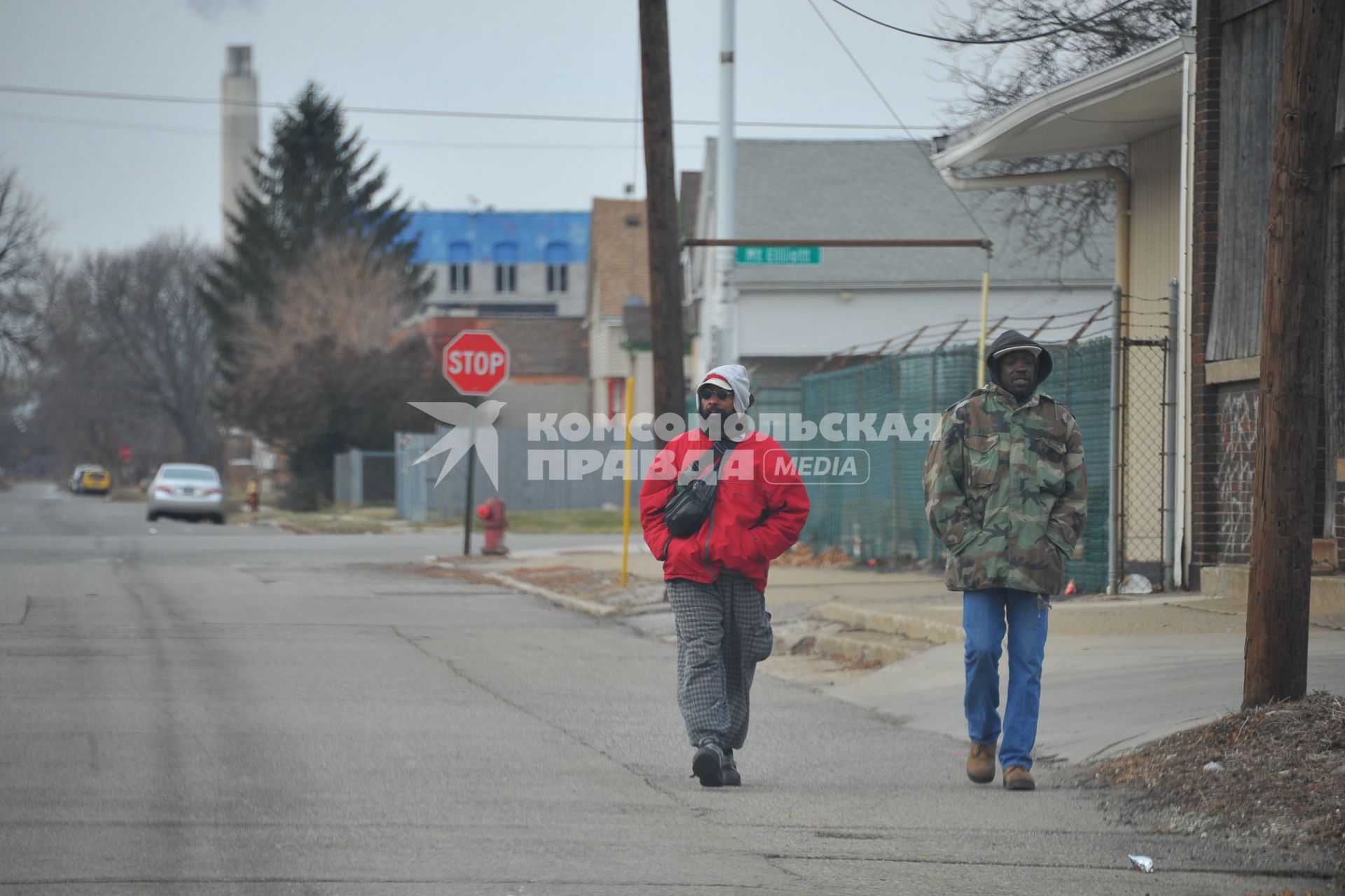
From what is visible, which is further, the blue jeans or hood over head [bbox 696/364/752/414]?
hood over head [bbox 696/364/752/414]

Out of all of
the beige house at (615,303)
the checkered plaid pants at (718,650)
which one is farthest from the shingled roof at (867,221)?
the checkered plaid pants at (718,650)

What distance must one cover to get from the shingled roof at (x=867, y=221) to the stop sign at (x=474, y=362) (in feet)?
48.1

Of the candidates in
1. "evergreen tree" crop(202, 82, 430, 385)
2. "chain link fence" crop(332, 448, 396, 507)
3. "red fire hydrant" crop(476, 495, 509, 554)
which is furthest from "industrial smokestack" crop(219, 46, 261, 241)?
"red fire hydrant" crop(476, 495, 509, 554)

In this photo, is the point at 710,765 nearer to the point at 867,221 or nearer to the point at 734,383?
the point at 734,383

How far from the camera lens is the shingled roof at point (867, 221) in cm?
3472

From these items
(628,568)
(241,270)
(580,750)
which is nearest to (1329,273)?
(580,750)

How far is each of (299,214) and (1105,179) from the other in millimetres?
51269

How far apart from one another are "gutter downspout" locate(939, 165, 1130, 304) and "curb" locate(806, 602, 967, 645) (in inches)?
178

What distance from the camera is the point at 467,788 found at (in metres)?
6.71

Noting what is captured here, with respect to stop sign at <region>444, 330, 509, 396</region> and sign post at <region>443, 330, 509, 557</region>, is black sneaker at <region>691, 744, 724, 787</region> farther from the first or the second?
stop sign at <region>444, 330, 509, 396</region>

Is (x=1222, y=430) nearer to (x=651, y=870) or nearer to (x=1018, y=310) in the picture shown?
(x=651, y=870)

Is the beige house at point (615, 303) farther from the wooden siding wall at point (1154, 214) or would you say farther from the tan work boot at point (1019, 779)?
the tan work boot at point (1019, 779)

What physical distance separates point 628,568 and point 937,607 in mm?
6640

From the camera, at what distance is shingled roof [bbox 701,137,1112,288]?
3472 centimetres
